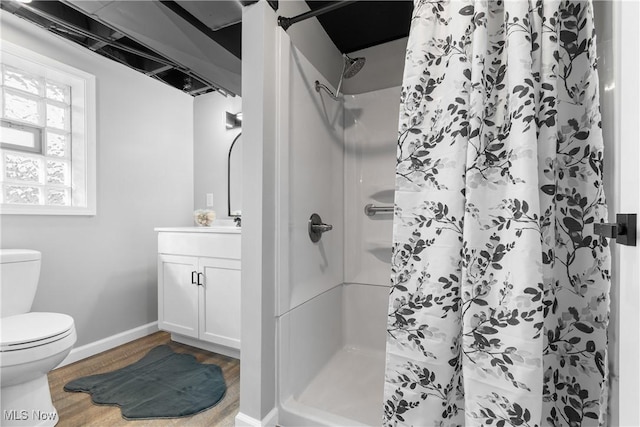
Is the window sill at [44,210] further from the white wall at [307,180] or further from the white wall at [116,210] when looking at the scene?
the white wall at [307,180]

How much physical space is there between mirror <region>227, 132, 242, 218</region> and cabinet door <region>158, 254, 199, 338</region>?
A: 67 centimetres

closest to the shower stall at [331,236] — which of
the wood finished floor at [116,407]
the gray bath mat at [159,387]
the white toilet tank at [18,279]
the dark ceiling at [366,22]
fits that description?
the dark ceiling at [366,22]

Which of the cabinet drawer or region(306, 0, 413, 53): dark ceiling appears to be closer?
region(306, 0, 413, 53): dark ceiling

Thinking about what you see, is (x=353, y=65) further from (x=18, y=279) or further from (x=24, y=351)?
(x=18, y=279)

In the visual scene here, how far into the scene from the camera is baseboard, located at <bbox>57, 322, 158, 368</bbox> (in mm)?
2027

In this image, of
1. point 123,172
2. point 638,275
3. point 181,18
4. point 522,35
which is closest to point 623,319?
point 638,275

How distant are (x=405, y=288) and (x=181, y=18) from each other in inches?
66.9

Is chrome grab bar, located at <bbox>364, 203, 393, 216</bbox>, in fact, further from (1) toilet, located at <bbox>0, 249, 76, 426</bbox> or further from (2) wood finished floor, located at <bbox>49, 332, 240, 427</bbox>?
(1) toilet, located at <bbox>0, 249, 76, 426</bbox>

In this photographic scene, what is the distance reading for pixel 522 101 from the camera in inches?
32.7

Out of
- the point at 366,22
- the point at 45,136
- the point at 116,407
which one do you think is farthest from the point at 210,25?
the point at 116,407

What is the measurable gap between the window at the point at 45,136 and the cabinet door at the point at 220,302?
99 centimetres

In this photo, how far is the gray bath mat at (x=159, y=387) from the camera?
1.56m

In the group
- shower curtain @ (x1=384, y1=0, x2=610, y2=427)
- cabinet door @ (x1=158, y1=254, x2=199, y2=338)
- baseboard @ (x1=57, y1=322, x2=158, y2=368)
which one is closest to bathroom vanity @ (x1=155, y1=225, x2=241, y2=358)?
cabinet door @ (x1=158, y1=254, x2=199, y2=338)

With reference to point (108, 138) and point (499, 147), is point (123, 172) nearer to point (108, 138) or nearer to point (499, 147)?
point (108, 138)
